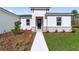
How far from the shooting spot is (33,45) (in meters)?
9.30

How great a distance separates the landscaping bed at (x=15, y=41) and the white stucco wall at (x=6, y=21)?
0.24 meters

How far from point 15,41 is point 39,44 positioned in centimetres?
101

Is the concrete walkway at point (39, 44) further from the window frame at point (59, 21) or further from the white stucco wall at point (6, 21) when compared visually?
the window frame at point (59, 21)

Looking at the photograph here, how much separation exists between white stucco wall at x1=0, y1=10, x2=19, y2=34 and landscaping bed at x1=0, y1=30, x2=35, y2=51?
0.80 feet

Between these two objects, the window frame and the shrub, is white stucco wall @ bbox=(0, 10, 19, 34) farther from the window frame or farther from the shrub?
the window frame

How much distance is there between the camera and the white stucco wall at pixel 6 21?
29.1ft

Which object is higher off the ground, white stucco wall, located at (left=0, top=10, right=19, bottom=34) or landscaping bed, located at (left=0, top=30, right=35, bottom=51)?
white stucco wall, located at (left=0, top=10, right=19, bottom=34)

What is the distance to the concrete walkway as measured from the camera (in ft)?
28.2

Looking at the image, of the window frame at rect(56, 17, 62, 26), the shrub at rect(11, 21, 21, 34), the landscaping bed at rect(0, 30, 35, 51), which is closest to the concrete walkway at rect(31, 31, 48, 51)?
the landscaping bed at rect(0, 30, 35, 51)

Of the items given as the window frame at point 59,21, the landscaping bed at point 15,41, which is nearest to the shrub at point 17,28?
the landscaping bed at point 15,41
